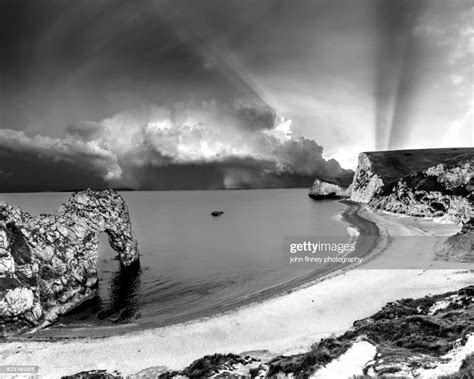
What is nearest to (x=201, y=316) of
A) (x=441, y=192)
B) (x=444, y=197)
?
(x=444, y=197)

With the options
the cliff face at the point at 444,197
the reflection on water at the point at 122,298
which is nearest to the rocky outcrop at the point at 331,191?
the cliff face at the point at 444,197

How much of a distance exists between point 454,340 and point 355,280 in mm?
18651

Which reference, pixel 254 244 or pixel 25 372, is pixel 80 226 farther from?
Result: pixel 254 244

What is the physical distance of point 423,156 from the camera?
14788 centimetres

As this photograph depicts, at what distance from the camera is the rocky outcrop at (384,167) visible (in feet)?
402

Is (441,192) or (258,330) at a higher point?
(441,192)

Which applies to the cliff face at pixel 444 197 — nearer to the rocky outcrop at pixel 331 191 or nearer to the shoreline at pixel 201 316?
the shoreline at pixel 201 316

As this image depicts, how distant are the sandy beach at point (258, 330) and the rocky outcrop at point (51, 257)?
131 inches

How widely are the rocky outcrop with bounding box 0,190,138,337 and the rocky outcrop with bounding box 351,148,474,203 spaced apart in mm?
103531

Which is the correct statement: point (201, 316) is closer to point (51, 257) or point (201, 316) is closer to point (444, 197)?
point (51, 257)

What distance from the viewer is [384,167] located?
128m

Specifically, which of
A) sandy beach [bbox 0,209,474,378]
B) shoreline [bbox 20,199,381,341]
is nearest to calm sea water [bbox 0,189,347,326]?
shoreline [bbox 20,199,381,341]

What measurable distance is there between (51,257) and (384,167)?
404ft

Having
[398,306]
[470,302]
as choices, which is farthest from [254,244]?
[470,302]
